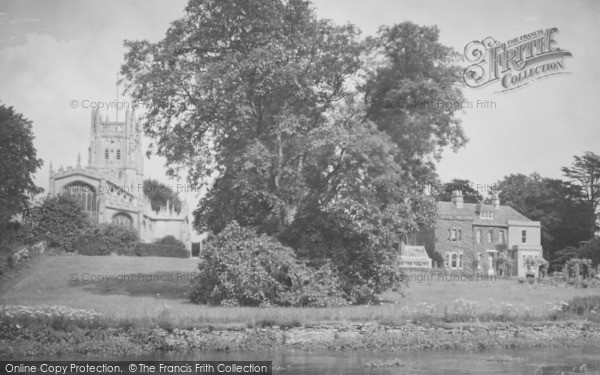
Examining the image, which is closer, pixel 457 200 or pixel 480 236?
pixel 480 236

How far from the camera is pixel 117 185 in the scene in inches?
3285

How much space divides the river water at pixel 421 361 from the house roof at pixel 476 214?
47.0 m

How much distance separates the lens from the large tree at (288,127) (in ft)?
79.9

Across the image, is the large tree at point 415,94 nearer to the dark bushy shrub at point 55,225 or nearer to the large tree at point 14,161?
the large tree at point 14,161

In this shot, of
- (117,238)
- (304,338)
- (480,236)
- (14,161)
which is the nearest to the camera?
(304,338)

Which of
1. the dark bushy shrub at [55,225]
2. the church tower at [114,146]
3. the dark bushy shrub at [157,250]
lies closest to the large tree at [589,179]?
the dark bushy shrub at [157,250]

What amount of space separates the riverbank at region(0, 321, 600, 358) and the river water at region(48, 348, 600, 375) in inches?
19.5

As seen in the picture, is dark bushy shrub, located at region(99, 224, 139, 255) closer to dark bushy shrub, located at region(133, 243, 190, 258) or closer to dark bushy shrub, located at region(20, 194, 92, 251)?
dark bushy shrub, located at region(133, 243, 190, 258)

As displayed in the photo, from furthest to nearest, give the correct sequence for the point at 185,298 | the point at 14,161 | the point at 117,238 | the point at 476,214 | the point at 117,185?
1. the point at 117,185
2. the point at 476,214
3. the point at 117,238
4. the point at 14,161
5. the point at 185,298

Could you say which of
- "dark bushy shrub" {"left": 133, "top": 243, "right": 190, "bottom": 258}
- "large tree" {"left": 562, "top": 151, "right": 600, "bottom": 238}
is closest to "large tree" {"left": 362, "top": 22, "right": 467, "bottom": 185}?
"dark bushy shrub" {"left": 133, "top": 243, "right": 190, "bottom": 258}

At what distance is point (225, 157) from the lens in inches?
1041

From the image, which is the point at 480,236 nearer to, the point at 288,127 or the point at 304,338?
the point at 288,127

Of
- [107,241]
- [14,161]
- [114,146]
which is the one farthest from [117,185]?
[14,161]

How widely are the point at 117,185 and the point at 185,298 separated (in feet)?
196
